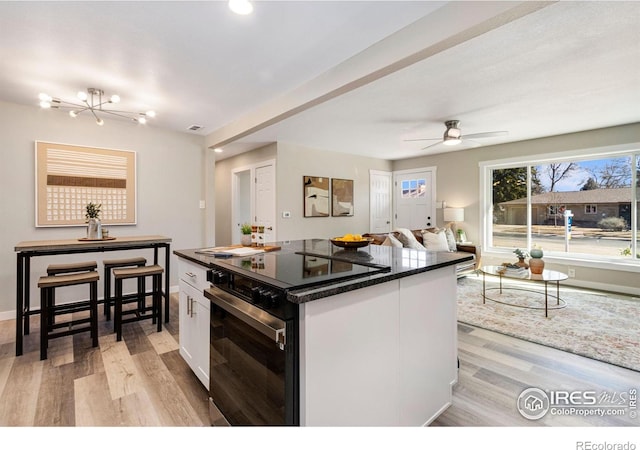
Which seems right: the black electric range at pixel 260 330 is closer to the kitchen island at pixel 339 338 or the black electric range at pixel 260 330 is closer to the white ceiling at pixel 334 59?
the kitchen island at pixel 339 338

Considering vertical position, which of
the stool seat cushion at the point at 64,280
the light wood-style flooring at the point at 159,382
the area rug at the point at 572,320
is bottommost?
the light wood-style flooring at the point at 159,382

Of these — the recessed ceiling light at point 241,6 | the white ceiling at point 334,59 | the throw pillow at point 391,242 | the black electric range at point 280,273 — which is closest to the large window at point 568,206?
the white ceiling at point 334,59

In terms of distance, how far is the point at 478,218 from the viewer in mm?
5840

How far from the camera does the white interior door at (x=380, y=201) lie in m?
6.75

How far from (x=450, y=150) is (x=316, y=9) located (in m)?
4.96

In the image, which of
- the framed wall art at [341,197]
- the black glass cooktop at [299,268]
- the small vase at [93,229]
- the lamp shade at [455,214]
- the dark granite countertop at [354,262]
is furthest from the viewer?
the framed wall art at [341,197]

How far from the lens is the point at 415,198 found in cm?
687

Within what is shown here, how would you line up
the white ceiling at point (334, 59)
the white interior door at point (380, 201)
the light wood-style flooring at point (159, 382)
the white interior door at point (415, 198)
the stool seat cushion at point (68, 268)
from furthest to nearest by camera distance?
1. the white interior door at point (380, 201)
2. the white interior door at point (415, 198)
3. the stool seat cushion at point (68, 268)
4. the white ceiling at point (334, 59)
5. the light wood-style flooring at point (159, 382)

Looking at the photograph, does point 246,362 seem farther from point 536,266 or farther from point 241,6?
point 536,266

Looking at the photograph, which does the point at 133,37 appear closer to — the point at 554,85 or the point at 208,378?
the point at 208,378

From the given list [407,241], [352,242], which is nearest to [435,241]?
[407,241]

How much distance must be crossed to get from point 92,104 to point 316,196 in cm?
→ 347

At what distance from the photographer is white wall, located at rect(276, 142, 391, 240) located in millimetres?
5246

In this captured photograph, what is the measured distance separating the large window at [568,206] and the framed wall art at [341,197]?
2.59m
